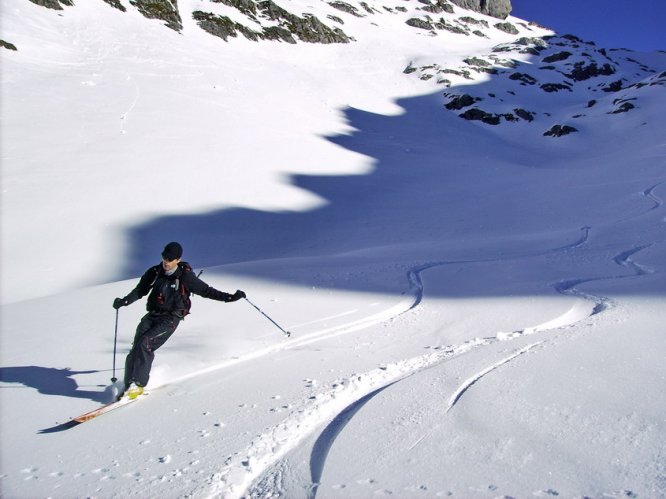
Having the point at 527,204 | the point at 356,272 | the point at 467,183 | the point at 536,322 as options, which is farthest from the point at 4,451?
the point at 467,183

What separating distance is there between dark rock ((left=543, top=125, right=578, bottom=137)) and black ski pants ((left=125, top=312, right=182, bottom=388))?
37702mm

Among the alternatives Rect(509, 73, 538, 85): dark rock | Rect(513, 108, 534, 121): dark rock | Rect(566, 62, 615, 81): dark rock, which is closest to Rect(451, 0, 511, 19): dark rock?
Rect(566, 62, 615, 81): dark rock

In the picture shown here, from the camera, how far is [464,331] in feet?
15.8

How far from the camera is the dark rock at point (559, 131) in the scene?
115 feet

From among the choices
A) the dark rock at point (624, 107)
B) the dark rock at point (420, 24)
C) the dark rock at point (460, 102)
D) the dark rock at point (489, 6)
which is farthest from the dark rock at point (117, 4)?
the dark rock at point (489, 6)

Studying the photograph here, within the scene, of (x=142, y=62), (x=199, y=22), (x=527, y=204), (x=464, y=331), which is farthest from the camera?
(x=199, y=22)

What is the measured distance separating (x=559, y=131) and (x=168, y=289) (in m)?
38.1

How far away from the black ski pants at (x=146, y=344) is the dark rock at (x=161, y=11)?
41807 millimetres

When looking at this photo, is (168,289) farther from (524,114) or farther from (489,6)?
(489,6)

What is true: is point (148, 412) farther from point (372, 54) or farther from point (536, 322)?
point (372, 54)

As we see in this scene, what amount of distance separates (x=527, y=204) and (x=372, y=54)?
1737 inches

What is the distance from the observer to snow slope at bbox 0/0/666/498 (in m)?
2.66

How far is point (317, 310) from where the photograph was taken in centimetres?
596

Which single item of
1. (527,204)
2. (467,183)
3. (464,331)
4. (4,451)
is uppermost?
(467,183)
